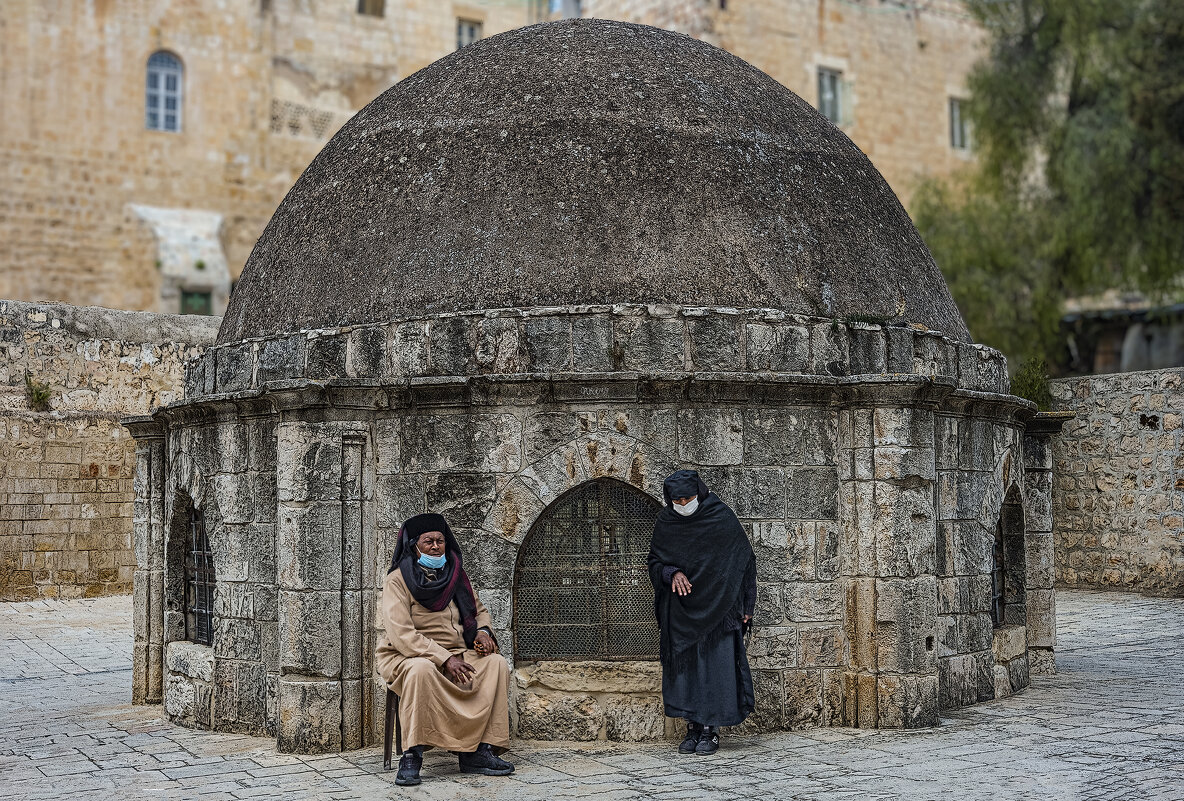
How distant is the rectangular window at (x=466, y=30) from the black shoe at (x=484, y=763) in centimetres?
2298

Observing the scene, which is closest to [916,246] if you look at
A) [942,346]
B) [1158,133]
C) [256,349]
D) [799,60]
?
[942,346]

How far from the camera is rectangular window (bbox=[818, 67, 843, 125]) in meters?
27.2

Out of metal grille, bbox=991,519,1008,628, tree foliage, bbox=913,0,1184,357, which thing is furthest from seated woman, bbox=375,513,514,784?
tree foliage, bbox=913,0,1184,357

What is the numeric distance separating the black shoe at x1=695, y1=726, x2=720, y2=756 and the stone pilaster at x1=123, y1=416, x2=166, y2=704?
392 centimetres

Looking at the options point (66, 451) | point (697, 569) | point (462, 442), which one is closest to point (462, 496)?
point (462, 442)

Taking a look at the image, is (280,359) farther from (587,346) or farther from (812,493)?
(812,493)

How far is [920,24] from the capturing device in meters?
28.6

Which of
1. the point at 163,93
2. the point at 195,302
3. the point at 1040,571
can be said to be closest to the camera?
the point at 1040,571

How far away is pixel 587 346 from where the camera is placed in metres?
6.55

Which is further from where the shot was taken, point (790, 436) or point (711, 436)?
point (790, 436)

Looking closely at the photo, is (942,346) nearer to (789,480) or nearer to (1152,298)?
(789,480)

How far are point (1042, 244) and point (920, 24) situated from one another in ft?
31.2

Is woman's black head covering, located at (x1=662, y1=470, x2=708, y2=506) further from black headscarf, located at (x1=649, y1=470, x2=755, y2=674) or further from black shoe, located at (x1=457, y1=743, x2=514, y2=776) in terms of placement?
black shoe, located at (x1=457, y1=743, x2=514, y2=776)

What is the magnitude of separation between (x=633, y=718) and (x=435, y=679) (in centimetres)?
126
